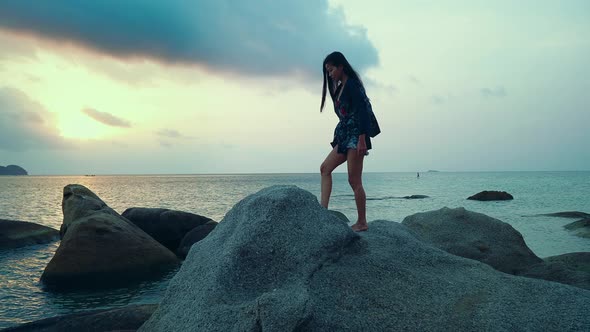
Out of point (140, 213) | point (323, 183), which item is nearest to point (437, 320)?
point (323, 183)

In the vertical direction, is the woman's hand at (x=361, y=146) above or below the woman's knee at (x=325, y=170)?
above

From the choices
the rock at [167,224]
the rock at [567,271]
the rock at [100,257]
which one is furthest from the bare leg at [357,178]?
the rock at [167,224]

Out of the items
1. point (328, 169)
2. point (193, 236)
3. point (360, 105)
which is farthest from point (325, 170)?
point (193, 236)

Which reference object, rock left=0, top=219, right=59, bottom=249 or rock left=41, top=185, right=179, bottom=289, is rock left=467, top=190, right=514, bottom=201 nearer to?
rock left=41, top=185, right=179, bottom=289

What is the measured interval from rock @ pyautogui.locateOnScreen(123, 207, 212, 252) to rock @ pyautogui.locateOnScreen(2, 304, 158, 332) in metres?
9.81

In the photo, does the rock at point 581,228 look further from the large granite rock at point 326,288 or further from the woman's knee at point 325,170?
the woman's knee at point 325,170

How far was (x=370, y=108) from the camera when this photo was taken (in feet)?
18.6

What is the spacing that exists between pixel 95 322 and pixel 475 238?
25.2 feet

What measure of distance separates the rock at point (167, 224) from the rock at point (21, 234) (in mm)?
4616

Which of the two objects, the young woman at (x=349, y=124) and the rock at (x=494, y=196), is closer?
the young woman at (x=349, y=124)

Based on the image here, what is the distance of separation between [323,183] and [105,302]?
669 cm

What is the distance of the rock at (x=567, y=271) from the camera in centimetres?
689

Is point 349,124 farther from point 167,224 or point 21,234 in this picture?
point 21,234

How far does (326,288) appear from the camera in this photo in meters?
4.18
